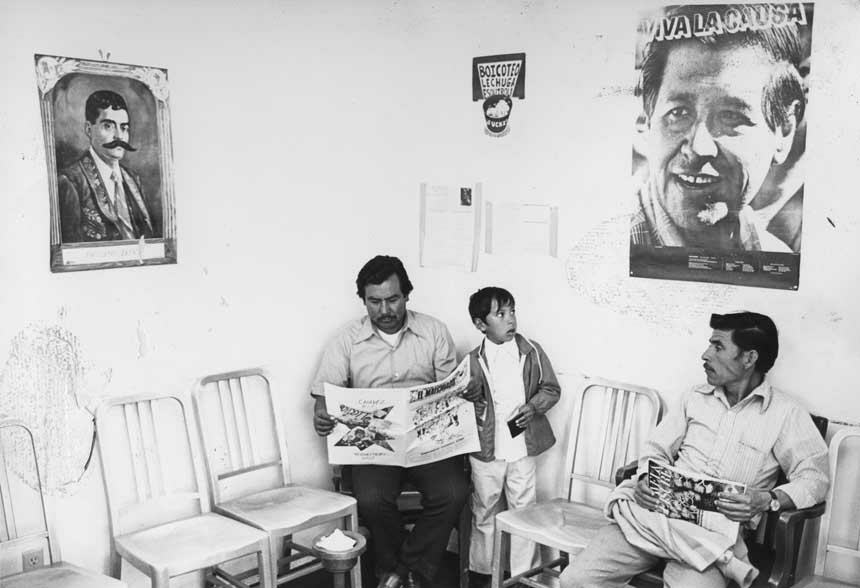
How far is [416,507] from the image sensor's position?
Answer: 148 inches

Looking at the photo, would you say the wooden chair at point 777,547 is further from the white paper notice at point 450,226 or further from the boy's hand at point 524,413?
the white paper notice at point 450,226

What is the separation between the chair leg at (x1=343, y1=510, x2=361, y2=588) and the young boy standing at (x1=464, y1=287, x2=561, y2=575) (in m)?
0.57

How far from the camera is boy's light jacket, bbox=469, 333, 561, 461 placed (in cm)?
363

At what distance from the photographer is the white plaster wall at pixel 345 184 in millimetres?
2984

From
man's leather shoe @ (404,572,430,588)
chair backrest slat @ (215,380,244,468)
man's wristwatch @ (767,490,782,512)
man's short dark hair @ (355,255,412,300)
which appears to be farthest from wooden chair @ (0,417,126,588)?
man's wristwatch @ (767,490,782,512)

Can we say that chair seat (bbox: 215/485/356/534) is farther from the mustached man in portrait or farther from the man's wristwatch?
the man's wristwatch

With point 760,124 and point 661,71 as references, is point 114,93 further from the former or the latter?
point 760,124

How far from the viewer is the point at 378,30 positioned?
3990 millimetres

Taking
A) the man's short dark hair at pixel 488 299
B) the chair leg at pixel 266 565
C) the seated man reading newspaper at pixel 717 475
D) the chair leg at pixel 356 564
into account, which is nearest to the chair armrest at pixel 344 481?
the chair leg at pixel 356 564

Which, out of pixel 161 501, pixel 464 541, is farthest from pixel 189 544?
pixel 464 541

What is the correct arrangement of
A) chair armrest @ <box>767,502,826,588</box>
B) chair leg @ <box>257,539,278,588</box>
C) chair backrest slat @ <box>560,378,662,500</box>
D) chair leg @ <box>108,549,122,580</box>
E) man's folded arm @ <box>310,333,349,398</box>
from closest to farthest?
chair armrest @ <box>767,502,826,588</box>
chair leg @ <box>257,539,278,588</box>
chair leg @ <box>108,549,122,580</box>
chair backrest slat @ <box>560,378,662,500</box>
man's folded arm @ <box>310,333,349,398</box>

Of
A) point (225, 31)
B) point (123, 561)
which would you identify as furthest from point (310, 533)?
point (225, 31)

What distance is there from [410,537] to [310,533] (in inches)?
24.4

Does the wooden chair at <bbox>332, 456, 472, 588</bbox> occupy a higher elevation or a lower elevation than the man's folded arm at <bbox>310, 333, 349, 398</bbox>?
lower
